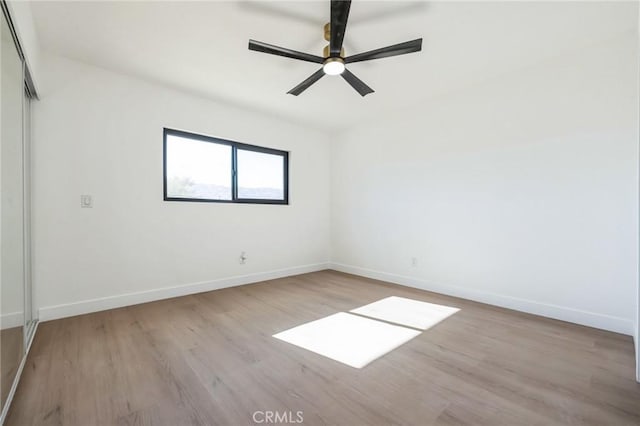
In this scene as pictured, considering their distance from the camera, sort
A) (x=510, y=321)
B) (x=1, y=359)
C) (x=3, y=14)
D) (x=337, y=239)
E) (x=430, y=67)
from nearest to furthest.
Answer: (x=1, y=359)
(x=3, y=14)
(x=510, y=321)
(x=430, y=67)
(x=337, y=239)

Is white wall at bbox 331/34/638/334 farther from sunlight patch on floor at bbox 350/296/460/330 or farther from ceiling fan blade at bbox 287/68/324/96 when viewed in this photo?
ceiling fan blade at bbox 287/68/324/96

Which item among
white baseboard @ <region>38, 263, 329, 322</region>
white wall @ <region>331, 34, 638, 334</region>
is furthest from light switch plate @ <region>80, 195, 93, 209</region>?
white wall @ <region>331, 34, 638, 334</region>

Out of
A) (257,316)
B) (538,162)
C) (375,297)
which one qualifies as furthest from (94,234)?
(538,162)

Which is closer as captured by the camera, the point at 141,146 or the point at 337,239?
the point at 141,146

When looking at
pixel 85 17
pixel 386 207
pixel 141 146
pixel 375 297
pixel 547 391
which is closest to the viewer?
pixel 547 391

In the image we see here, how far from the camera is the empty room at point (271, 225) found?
59.2 inches

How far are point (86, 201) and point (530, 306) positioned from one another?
14.8ft

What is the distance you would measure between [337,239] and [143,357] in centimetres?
334

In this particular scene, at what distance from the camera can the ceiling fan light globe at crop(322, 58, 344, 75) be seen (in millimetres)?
2103

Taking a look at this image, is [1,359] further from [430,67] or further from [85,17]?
[430,67]

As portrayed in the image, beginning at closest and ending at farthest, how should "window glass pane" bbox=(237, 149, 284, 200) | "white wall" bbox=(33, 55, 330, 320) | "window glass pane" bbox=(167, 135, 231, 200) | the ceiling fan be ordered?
1. the ceiling fan
2. "white wall" bbox=(33, 55, 330, 320)
3. "window glass pane" bbox=(167, 135, 231, 200)
4. "window glass pane" bbox=(237, 149, 284, 200)

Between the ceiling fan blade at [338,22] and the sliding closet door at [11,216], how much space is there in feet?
5.88

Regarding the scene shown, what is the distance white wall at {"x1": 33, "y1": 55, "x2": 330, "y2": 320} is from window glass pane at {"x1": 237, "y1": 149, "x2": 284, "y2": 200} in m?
0.22

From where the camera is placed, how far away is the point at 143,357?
6.04 ft
